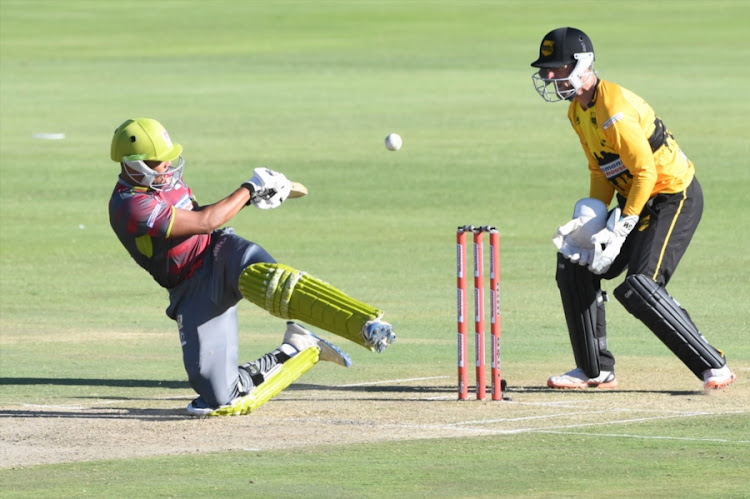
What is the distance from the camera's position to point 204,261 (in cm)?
882

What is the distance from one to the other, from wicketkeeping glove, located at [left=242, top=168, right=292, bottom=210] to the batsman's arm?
0.15 feet

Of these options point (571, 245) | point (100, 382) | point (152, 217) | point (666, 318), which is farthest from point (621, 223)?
point (100, 382)

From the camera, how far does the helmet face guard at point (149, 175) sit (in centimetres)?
861

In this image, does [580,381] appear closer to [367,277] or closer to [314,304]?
[314,304]

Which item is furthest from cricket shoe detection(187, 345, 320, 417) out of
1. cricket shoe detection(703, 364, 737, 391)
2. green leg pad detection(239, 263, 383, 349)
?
cricket shoe detection(703, 364, 737, 391)

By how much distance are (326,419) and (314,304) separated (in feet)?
2.80

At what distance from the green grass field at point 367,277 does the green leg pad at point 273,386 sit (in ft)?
0.58

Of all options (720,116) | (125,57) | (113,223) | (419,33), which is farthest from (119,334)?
(419,33)

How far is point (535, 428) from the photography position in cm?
830

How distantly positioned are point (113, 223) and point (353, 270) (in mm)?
7799

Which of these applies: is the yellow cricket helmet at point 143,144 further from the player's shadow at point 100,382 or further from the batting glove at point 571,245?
the batting glove at point 571,245

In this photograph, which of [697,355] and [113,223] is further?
Result: [697,355]

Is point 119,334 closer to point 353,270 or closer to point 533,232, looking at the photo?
point 353,270

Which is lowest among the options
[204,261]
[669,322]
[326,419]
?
[326,419]
